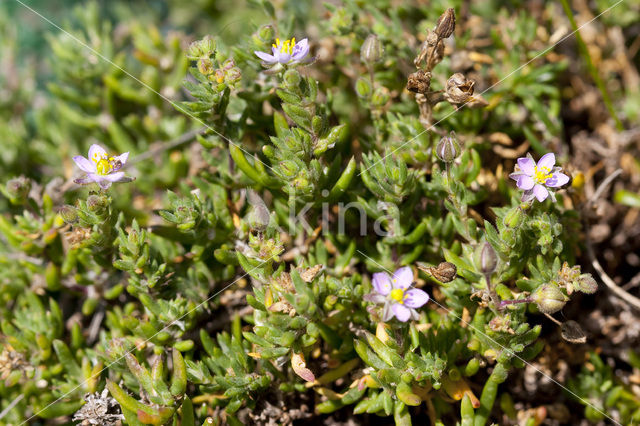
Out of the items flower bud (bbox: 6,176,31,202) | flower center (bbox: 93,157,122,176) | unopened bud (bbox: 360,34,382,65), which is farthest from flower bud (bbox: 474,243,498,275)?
flower bud (bbox: 6,176,31,202)

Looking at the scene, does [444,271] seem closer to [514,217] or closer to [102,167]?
[514,217]

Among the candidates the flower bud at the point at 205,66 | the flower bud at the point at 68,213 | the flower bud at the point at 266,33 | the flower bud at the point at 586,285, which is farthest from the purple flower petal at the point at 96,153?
the flower bud at the point at 586,285

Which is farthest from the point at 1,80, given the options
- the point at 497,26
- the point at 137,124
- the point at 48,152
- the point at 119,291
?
the point at 497,26

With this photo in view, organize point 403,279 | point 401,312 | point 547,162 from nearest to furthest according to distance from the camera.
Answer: point 401,312 → point 403,279 → point 547,162

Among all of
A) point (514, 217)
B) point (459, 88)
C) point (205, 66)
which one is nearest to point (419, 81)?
point (459, 88)

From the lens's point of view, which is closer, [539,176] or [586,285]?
[586,285]
